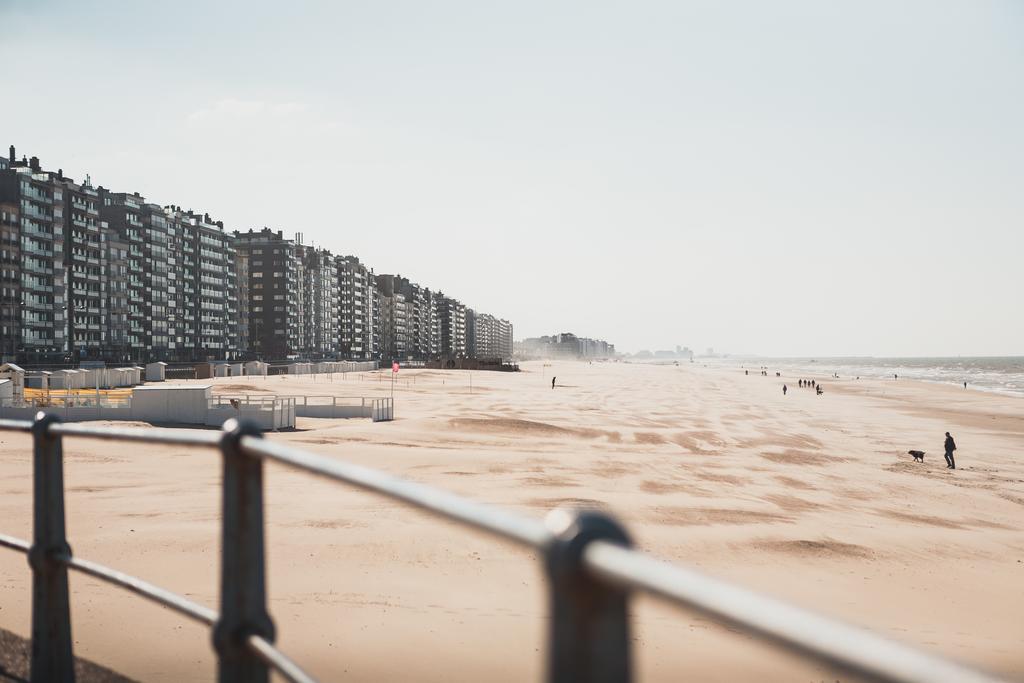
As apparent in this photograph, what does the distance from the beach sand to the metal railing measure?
0.25 feet

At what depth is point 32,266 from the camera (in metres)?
98.9

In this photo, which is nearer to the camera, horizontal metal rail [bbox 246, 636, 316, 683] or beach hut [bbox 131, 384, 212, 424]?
horizontal metal rail [bbox 246, 636, 316, 683]

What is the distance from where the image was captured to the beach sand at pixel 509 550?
26.1 ft

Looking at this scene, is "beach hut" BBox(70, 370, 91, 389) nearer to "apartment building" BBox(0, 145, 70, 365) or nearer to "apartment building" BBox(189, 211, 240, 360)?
"apartment building" BBox(0, 145, 70, 365)

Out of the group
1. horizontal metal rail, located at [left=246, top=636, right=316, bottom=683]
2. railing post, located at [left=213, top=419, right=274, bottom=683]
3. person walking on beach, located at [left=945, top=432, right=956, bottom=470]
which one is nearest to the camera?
horizontal metal rail, located at [left=246, top=636, right=316, bottom=683]

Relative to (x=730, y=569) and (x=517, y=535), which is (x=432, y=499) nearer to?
(x=517, y=535)

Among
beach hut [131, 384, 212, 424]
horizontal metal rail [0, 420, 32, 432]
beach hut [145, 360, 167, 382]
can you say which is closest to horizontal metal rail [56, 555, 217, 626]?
horizontal metal rail [0, 420, 32, 432]

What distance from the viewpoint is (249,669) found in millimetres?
2658

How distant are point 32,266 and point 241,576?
11444 cm

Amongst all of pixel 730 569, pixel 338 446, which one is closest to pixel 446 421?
pixel 338 446

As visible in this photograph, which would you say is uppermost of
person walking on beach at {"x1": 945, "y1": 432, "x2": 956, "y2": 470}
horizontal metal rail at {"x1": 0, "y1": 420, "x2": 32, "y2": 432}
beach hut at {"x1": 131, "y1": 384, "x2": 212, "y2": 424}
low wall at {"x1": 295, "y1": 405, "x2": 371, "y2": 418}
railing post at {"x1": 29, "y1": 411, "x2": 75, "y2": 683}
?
horizontal metal rail at {"x1": 0, "y1": 420, "x2": 32, "y2": 432}

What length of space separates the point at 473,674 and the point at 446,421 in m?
29.2

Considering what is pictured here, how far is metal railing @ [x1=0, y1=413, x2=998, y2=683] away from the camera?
109 centimetres

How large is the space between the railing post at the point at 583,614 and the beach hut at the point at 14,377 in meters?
42.2
